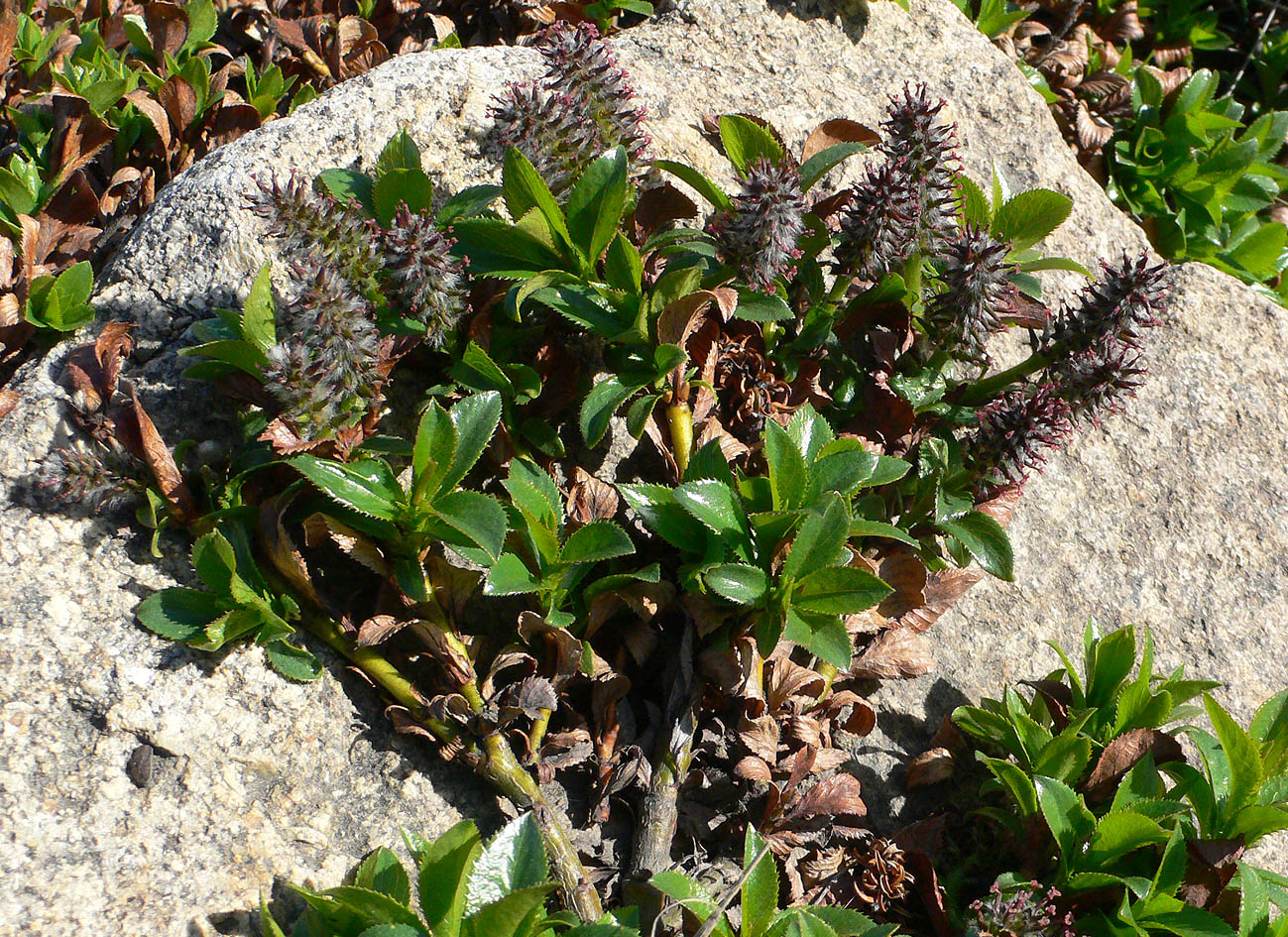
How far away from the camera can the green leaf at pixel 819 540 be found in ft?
7.25

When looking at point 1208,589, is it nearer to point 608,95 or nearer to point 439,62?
point 608,95

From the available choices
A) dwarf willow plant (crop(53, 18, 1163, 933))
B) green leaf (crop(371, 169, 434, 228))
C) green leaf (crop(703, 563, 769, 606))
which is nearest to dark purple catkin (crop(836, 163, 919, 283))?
dwarf willow plant (crop(53, 18, 1163, 933))

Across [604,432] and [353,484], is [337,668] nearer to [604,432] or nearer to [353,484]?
[353,484]

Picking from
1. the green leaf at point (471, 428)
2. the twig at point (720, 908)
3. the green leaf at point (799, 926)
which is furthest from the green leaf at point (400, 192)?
the green leaf at point (799, 926)

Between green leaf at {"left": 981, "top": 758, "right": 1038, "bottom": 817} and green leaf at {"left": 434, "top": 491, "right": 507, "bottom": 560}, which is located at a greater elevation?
green leaf at {"left": 434, "top": 491, "right": 507, "bottom": 560}

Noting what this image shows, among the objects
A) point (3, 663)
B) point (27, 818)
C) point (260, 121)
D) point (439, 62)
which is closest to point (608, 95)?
point (439, 62)

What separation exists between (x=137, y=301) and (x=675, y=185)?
1.50m

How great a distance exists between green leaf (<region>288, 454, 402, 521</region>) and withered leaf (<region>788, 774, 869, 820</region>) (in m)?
1.19

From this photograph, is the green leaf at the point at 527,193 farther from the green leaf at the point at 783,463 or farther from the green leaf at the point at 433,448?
the green leaf at the point at 783,463

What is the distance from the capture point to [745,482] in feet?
7.81

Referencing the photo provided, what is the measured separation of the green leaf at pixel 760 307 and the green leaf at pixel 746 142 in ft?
1.46

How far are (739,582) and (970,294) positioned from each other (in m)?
0.96

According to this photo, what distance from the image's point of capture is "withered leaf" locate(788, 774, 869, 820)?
2475 mm

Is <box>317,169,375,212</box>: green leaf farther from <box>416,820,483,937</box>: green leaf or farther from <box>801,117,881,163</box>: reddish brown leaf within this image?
<box>416,820,483,937</box>: green leaf
